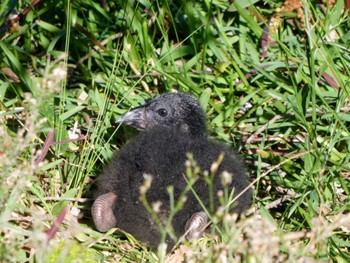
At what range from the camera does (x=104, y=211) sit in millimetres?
4578

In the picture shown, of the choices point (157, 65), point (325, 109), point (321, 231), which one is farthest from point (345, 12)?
point (321, 231)

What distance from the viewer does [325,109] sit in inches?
213

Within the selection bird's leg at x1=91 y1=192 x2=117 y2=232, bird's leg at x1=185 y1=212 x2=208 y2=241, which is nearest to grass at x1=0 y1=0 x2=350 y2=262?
bird's leg at x1=91 y1=192 x2=117 y2=232

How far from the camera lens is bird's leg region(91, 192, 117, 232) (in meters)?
4.57

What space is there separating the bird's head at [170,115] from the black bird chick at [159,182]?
0.73 ft

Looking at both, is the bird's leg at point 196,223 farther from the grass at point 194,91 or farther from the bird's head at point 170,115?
the bird's head at point 170,115

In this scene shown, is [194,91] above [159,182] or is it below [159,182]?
below

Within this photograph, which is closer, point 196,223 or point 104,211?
point 196,223

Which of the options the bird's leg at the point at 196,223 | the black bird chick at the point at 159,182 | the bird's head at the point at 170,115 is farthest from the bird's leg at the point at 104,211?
the bird's head at the point at 170,115

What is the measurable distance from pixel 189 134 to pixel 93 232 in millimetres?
856

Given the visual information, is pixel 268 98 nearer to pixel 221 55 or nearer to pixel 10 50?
pixel 221 55

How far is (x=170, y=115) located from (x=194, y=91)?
44cm

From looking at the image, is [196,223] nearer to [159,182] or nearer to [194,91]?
[159,182]

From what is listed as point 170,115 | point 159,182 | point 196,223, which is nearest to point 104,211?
point 159,182
